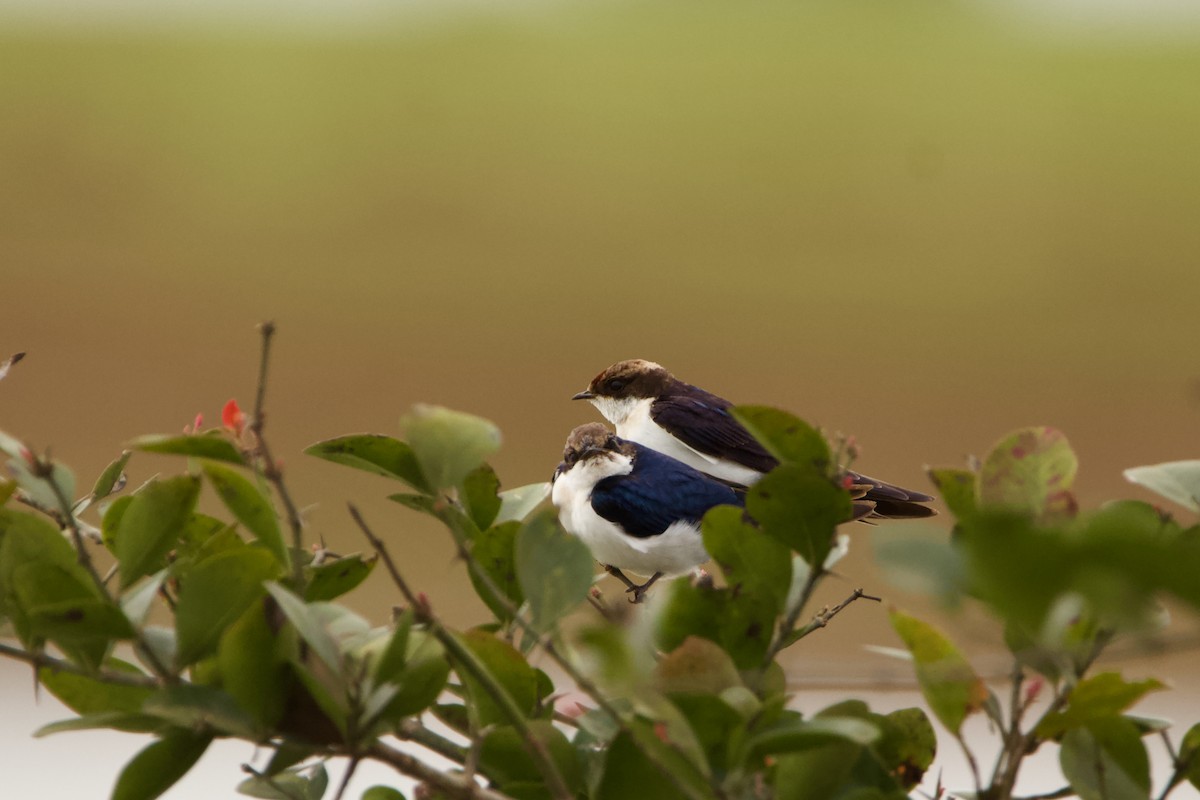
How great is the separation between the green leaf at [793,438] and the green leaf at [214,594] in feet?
0.43

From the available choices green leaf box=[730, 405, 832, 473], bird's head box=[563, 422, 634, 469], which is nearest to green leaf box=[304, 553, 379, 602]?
green leaf box=[730, 405, 832, 473]

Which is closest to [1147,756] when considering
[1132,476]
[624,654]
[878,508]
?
[1132,476]

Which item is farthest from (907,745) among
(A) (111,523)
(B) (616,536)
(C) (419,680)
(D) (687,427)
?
(D) (687,427)

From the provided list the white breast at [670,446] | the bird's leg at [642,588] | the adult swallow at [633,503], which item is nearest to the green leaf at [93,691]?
the bird's leg at [642,588]

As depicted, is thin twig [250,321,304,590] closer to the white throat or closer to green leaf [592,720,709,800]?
green leaf [592,720,709,800]

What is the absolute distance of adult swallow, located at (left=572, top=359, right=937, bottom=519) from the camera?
1482 millimetres

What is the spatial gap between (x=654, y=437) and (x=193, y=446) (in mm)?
1281

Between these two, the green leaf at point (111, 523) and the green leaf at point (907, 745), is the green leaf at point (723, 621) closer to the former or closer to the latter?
the green leaf at point (907, 745)

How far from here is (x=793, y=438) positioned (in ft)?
1.14

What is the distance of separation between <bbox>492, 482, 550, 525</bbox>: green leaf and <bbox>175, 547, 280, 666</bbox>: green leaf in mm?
129

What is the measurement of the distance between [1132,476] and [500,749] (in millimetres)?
192

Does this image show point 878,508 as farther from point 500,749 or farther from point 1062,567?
point 1062,567

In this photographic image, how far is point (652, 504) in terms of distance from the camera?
1.19 metres

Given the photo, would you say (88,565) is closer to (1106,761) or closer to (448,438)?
(448,438)
